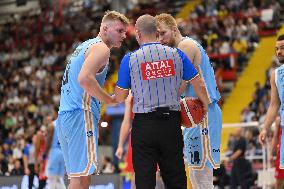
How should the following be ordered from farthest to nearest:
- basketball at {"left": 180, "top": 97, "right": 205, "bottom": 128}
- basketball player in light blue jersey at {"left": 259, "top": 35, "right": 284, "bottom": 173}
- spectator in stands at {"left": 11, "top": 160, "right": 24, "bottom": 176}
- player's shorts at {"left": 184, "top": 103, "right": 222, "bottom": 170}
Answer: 1. spectator in stands at {"left": 11, "top": 160, "right": 24, "bottom": 176}
2. basketball player in light blue jersey at {"left": 259, "top": 35, "right": 284, "bottom": 173}
3. player's shorts at {"left": 184, "top": 103, "right": 222, "bottom": 170}
4. basketball at {"left": 180, "top": 97, "right": 205, "bottom": 128}

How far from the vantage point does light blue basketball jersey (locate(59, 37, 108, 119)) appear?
6797 millimetres

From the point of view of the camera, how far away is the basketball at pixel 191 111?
21.0 ft

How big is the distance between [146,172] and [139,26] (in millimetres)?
1360

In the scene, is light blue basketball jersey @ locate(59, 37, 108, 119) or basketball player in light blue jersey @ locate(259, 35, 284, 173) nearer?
light blue basketball jersey @ locate(59, 37, 108, 119)

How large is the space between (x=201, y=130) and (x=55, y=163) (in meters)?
4.86

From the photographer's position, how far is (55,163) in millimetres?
11516

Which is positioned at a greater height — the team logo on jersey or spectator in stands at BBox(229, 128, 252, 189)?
the team logo on jersey

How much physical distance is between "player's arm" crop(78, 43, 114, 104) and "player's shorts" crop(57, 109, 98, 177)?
0.37 meters

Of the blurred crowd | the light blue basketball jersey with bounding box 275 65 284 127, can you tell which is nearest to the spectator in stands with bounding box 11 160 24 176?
the blurred crowd

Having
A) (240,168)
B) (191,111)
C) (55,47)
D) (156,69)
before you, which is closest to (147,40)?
(156,69)

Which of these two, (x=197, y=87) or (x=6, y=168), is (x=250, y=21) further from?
(x=197, y=87)

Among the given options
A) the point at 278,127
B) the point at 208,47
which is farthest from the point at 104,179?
the point at 208,47

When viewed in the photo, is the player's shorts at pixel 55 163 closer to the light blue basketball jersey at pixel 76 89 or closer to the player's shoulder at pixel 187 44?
the light blue basketball jersey at pixel 76 89

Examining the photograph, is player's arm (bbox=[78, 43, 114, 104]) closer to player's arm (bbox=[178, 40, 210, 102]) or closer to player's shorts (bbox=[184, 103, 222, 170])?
player's arm (bbox=[178, 40, 210, 102])
